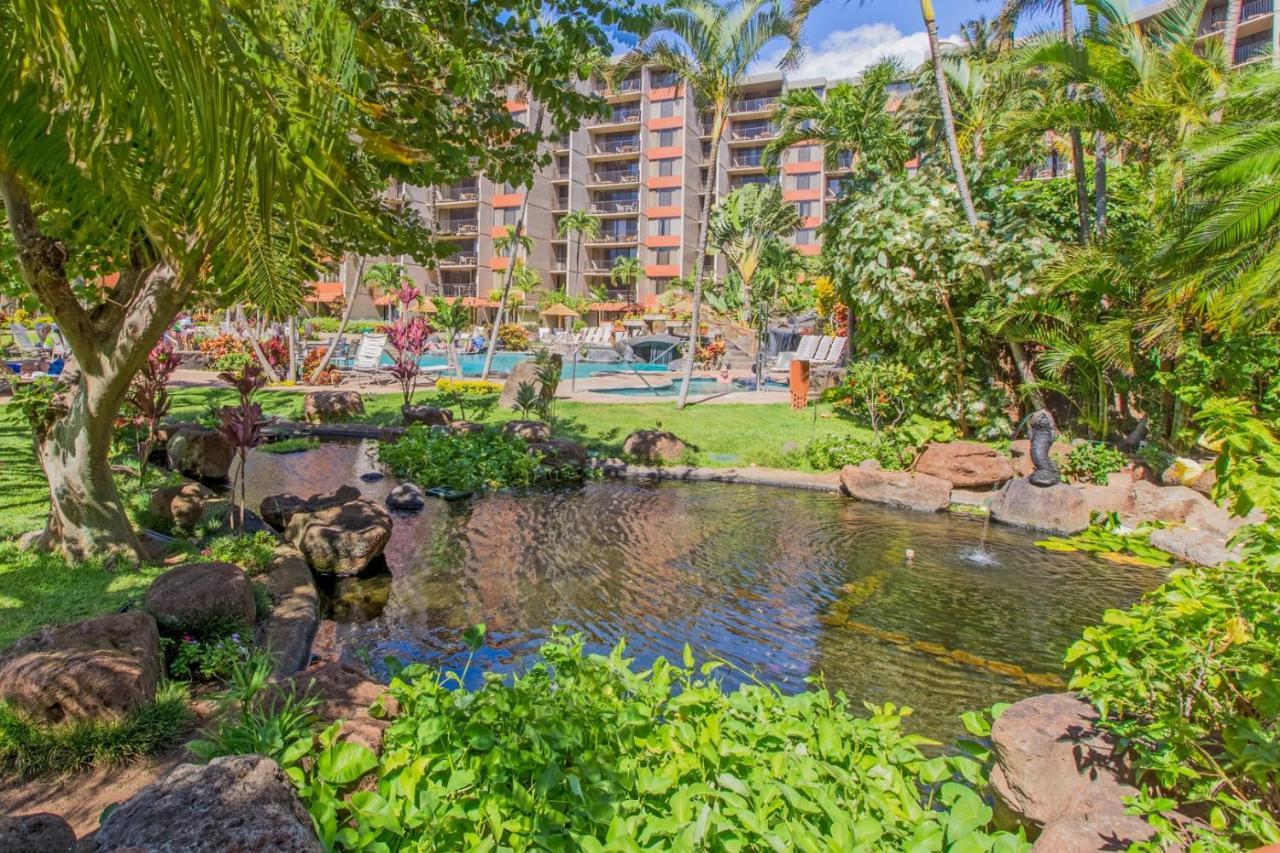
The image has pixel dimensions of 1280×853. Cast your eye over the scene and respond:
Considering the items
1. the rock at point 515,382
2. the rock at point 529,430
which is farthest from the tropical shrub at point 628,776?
the rock at point 515,382

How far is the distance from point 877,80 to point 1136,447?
39.6 ft

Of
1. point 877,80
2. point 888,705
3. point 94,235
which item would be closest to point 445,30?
point 94,235

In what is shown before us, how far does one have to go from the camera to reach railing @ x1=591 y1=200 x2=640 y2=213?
59.8 m

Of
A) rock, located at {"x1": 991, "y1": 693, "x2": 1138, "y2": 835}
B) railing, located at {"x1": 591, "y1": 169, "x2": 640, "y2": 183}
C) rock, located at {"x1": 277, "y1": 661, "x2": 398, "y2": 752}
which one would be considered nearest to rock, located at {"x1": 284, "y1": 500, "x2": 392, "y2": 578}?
rock, located at {"x1": 277, "y1": 661, "x2": 398, "y2": 752}

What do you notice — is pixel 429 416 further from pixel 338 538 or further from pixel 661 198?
pixel 661 198

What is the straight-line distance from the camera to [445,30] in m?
6.30

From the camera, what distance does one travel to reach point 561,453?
11.0 metres

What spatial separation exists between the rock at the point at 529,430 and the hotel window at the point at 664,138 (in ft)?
169

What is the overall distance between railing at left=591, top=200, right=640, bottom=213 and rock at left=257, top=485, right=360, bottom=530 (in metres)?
54.9

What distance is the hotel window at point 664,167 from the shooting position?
193ft

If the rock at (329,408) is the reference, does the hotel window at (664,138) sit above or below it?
above

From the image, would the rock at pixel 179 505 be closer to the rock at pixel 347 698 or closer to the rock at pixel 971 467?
the rock at pixel 347 698

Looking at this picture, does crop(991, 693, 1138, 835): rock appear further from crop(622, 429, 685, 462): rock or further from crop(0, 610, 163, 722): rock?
crop(622, 429, 685, 462): rock

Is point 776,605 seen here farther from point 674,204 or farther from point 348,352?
point 674,204
